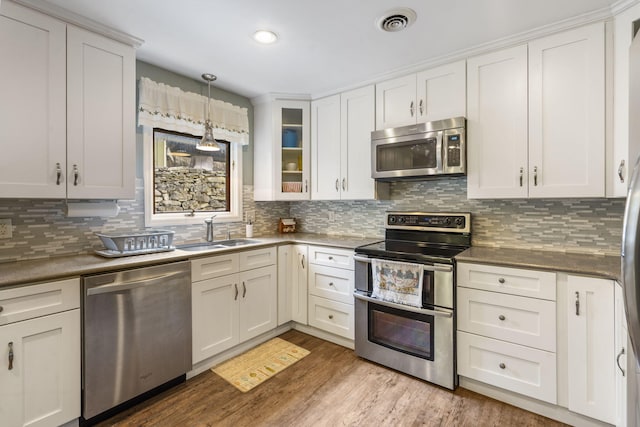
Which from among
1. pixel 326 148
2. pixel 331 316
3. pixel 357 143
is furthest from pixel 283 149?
pixel 331 316

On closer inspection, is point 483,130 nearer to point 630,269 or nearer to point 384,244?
point 384,244

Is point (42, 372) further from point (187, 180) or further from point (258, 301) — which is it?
point (187, 180)

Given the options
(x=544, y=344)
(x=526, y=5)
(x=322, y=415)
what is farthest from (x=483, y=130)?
(x=322, y=415)

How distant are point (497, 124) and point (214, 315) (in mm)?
2545

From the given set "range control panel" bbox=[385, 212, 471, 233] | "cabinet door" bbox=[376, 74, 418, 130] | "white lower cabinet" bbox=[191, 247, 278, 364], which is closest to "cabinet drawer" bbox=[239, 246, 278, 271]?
"white lower cabinet" bbox=[191, 247, 278, 364]

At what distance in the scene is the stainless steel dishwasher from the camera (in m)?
1.69

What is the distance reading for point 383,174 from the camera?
2619mm

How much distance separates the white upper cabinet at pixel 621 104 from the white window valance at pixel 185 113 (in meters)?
2.92

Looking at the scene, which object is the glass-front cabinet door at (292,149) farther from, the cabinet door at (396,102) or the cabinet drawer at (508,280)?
the cabinet drawer at (508,280)

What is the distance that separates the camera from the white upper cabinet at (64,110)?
1673mm

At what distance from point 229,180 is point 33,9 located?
1.86m

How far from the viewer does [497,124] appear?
7.10ft

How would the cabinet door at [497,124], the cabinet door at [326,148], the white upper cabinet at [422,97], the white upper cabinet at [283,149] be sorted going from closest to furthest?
the cabinet door at [497,124]
the white upper cabinet at [422,97]
the cabinet door at [326,148]
the white upper cabinet at [283,149]

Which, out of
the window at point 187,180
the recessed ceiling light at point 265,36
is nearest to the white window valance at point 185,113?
the window at point 187,180
